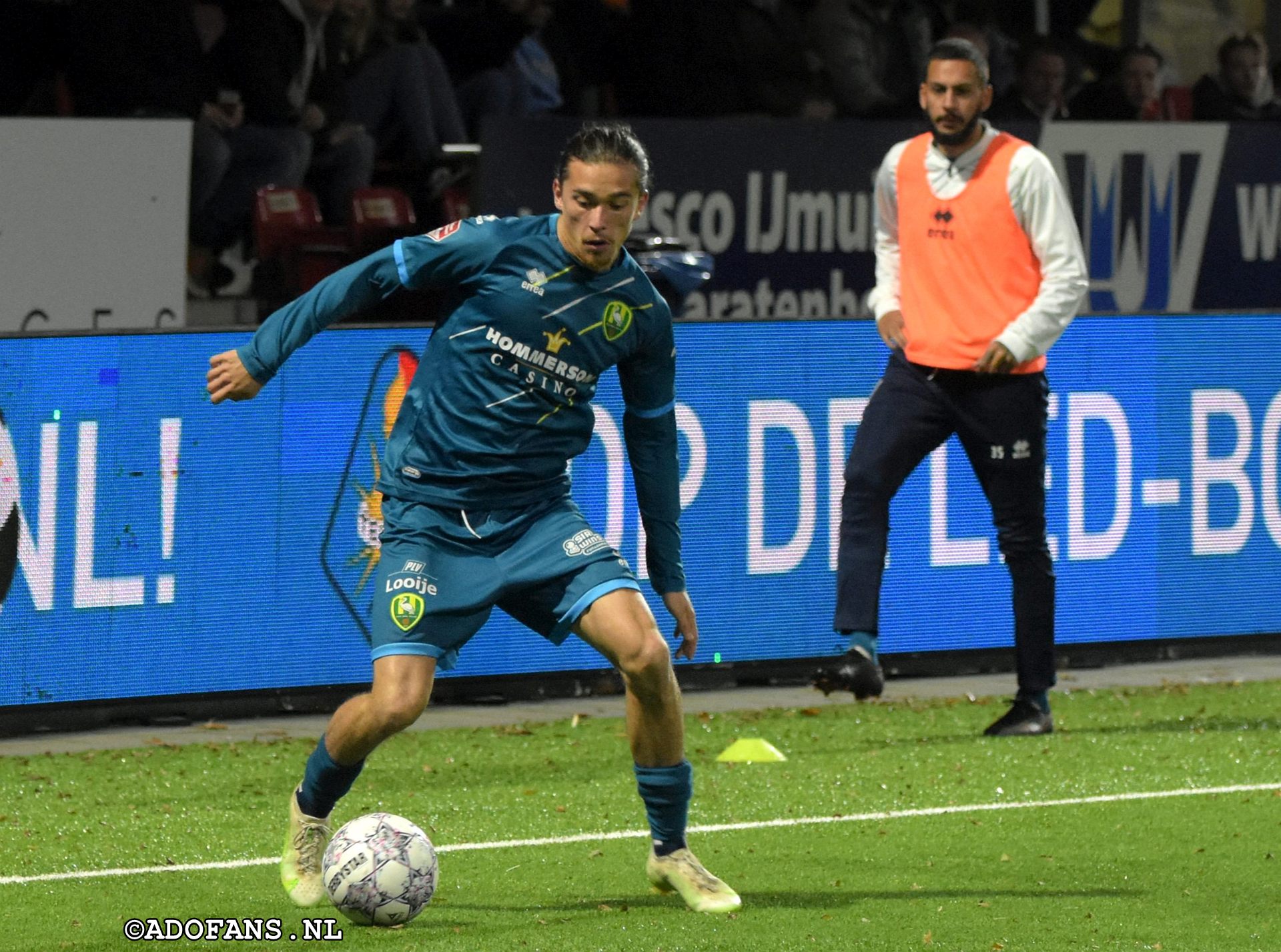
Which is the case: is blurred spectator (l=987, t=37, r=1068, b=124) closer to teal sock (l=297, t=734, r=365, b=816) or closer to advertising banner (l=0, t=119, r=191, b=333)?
Answer: advertising banner (l=0, t=119, r=191, b=333)

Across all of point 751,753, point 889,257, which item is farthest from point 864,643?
point 889,257

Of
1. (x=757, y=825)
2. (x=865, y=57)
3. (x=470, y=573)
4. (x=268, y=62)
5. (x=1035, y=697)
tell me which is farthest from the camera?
(x=865, y=57)

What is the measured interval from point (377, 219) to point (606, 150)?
7.38m

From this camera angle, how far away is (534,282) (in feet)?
19.7

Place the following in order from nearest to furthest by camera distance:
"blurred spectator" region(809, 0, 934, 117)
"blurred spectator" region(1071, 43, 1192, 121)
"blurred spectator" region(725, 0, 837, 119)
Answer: "blurred spectator" region(725, 0, 837, 119) < "blurred spectator" region(809, 0, 934, 117) < "blurred spectator" region(1071, 43, 1192, 121)

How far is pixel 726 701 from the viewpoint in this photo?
9.75 metres

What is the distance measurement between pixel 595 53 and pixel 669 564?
9092 mm

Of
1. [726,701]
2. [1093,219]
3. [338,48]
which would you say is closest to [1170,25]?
[1093,219]

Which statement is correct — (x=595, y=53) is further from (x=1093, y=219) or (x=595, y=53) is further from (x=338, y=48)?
(x=1093, y=219)

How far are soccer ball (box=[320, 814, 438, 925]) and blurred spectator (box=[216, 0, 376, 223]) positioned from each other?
24.7 feet

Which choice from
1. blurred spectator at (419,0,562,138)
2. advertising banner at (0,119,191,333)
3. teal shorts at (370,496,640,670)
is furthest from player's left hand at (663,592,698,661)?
blurred spectator at (419,0,562,138)

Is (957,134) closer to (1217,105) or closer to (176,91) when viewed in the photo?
(176,91)

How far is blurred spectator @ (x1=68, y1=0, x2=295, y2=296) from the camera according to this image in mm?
12070

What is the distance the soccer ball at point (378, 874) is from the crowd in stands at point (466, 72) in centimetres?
700
